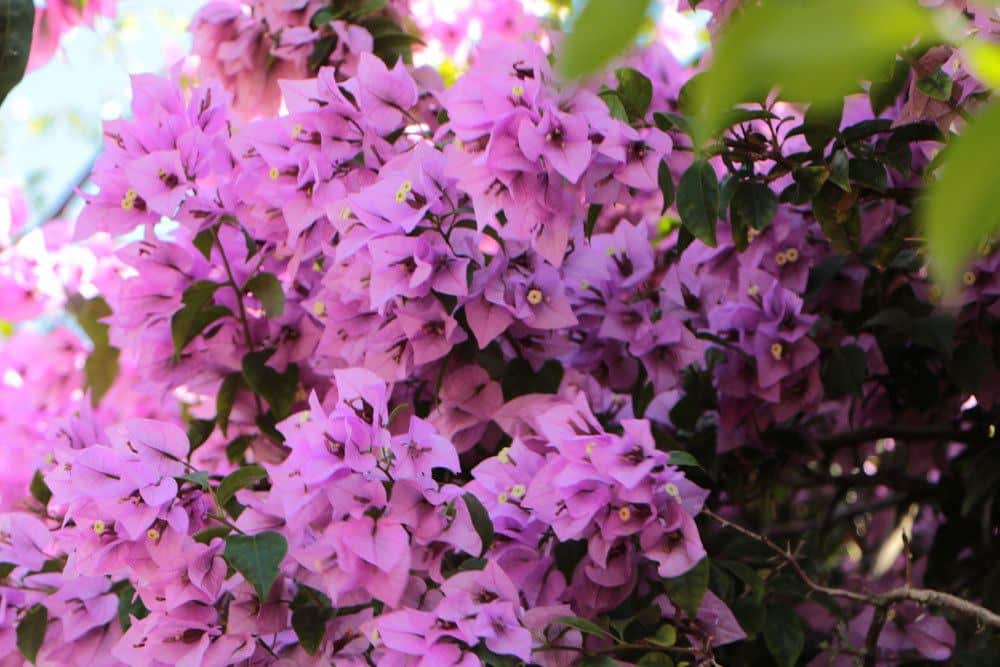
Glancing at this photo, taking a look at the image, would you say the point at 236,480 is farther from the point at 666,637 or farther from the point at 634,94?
the point at 634,94

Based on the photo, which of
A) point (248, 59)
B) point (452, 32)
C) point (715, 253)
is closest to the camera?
point (715, 253)

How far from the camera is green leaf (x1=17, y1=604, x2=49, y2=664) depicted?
108 cm

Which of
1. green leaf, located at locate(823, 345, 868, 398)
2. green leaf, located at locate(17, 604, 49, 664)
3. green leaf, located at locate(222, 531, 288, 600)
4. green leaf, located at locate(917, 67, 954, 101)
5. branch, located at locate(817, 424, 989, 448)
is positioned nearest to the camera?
green leaf, located at locate(222, 531, 288, 600)

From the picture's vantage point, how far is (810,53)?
29 centimetres

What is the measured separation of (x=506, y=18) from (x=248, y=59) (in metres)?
0.74

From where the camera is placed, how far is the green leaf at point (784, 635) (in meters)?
1.03

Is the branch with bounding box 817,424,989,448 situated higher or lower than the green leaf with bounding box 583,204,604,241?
lower

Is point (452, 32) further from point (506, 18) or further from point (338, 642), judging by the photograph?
point (338, 642)

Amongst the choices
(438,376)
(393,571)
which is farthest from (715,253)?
(393,571)

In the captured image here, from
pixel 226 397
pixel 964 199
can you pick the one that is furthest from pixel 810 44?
pixel 226 397

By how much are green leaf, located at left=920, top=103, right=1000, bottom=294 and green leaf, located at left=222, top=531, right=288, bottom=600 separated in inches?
25.5

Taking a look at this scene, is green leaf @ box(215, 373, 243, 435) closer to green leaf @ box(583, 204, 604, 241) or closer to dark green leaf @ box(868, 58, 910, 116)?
green leaf @ box(583, 204, 604, 241)

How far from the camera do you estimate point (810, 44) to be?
296mm

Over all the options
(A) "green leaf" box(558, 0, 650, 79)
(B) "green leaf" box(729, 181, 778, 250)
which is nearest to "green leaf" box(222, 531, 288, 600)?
(B) "green leaf" box(729, 181, 778, 250)
